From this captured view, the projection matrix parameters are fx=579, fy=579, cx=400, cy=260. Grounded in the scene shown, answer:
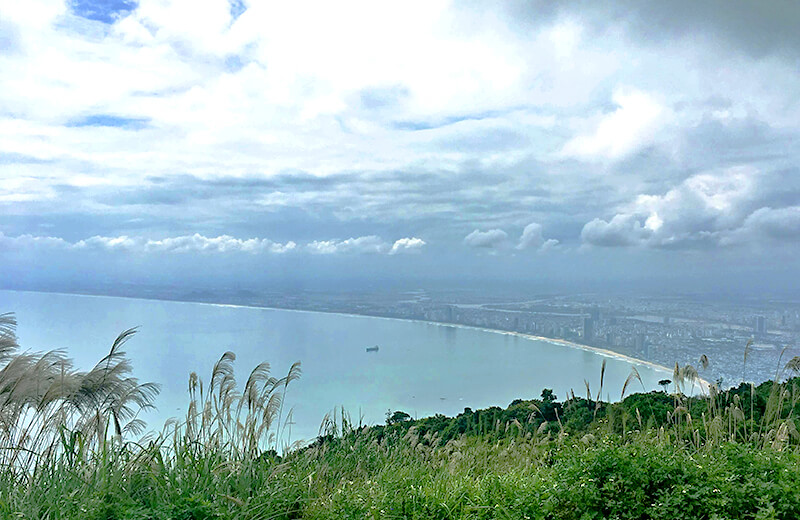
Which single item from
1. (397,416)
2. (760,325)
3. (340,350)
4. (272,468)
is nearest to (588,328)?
(760,325)

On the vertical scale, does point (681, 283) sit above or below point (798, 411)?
above

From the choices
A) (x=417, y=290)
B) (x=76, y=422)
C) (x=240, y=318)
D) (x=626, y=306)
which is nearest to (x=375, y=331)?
(x=240, y=318)

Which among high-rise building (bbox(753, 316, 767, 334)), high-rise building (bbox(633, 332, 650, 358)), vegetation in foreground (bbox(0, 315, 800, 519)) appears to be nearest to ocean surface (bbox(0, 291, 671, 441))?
high-rise building (bbox(633, 332, 650, 358))

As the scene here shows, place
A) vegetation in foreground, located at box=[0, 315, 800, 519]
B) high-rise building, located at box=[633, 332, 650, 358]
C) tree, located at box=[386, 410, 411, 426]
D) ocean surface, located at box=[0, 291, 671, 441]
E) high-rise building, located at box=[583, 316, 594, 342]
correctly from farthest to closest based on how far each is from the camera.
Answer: high-rise building, located at box=[583, 316, 594, 342] → high-rise building, located at box=[633, 332, 650, 358] → ocean surface, located at box=[0, 291, 671, 441] → tree, located at box=[386, 410, 411, 426] → vegetation in foreground, located at box=[0, 315, 800, 519]

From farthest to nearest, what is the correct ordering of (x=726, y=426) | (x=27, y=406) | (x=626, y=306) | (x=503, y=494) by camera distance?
(x=626, y=306)
(x=726, y=426)
(x=27, y=406)
(x=503, y=494)

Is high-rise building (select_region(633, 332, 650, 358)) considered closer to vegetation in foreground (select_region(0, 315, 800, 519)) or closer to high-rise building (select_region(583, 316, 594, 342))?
high-rise building (select_region(583, 316, 594, 342))

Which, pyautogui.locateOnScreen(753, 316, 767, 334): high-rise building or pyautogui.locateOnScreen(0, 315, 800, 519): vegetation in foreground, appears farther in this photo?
pyautogui.locateOnScreen(753, 316, 767, 334): high-rise building

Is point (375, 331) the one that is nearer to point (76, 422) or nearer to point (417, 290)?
point (417, 290)
